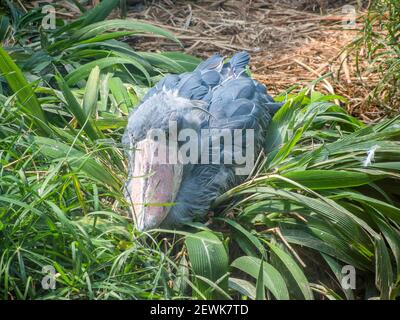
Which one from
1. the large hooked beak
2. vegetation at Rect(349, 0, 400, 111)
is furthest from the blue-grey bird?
vegetation at Rect(349, 0, 400, 111)

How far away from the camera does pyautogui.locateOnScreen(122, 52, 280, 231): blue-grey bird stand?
126 inches

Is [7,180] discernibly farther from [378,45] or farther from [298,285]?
[378,45]

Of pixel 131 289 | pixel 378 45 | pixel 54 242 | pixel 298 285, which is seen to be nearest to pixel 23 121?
pixel 54 242

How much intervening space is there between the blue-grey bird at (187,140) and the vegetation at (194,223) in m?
0.07

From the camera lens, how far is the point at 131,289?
277 centimetres

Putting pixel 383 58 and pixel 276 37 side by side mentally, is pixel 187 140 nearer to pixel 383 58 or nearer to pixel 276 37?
pixel 383 58

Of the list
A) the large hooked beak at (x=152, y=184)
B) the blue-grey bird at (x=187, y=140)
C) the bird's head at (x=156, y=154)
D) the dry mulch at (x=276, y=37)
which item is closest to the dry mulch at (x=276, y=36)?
the dry mulch at (x=276, y=37)

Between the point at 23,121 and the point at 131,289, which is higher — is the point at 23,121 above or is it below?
above

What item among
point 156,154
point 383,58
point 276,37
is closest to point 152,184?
point 156,154

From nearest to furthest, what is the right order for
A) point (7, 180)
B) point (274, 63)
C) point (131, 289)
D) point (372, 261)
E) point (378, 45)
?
point (131, 289) → point (7, 180) → point (372, 261) → point (378, 45) → point (274, 63)

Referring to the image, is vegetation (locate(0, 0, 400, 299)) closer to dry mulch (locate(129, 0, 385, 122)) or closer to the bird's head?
the bird's head

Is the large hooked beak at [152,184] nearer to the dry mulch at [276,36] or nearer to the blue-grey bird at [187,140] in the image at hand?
the blue-grey bird at [187,140]

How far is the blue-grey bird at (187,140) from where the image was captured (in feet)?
10.5

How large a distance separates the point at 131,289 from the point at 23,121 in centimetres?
93
